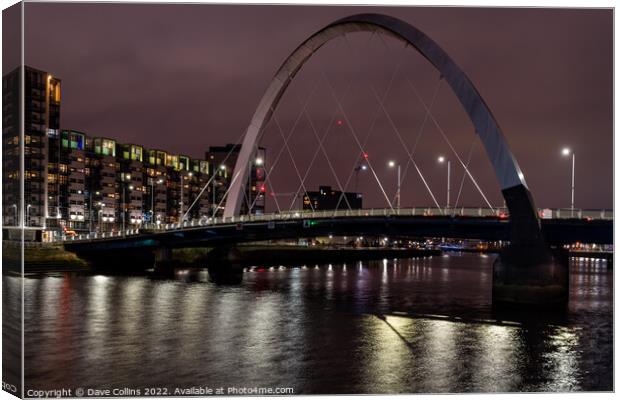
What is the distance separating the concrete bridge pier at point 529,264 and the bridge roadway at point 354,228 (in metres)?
2.68

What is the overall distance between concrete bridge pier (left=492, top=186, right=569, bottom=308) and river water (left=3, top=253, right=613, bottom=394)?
1.99 metres

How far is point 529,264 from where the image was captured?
4378cm

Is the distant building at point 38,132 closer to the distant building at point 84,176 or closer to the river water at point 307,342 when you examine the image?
the distant building at point 84,176

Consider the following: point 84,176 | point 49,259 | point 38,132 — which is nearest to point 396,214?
point 49,259

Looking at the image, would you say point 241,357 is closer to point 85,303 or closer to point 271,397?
point 271,397

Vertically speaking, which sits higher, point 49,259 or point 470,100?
point 470,100

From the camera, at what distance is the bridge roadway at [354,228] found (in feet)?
151

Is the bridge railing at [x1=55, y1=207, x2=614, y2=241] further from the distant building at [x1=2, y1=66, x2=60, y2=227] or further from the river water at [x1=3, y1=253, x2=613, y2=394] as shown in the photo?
the distant building at [x1=2, y1=66, x2=60, y2=227]

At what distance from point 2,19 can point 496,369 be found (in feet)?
64.4

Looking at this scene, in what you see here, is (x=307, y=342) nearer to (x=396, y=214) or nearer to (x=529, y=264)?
(x=529, y=264)

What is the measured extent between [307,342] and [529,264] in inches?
743

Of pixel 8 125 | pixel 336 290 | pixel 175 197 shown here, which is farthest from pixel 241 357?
pixel 175 197

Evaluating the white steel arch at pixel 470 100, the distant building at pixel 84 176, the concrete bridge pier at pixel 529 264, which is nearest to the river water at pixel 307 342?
the concrete bridge pier at pixel 529 264

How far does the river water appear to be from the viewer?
23.4m
